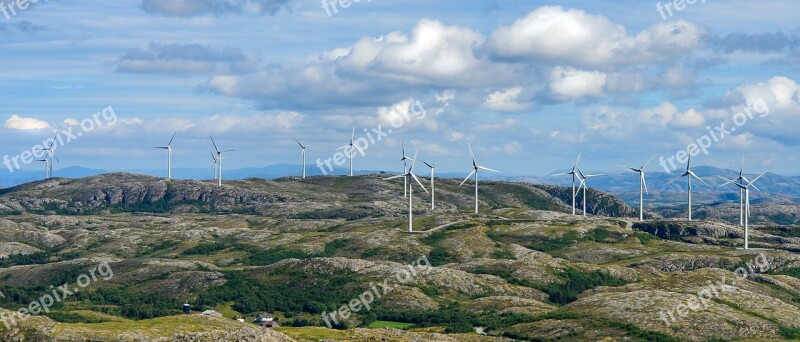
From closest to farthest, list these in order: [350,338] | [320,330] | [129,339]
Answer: [129,339]
[350,338]
[320,330]

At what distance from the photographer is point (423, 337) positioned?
189 metres

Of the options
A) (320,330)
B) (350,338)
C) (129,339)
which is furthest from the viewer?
(320,330)

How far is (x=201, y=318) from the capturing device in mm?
193125

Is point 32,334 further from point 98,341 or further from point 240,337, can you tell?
point 240,337

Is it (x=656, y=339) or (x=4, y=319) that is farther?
(x=656, y=339)

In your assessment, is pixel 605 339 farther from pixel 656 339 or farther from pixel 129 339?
pixel 129 339

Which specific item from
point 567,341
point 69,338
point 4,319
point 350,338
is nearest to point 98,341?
point 69,338

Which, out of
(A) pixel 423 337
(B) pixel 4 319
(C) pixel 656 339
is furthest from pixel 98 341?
(C) pixel 656 339

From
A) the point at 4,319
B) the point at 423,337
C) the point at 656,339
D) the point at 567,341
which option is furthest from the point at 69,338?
the point at 656,339

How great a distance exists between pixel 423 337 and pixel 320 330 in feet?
68.5

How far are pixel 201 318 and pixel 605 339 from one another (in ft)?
263

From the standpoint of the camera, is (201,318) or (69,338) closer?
(69,338)

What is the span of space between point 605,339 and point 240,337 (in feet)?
242

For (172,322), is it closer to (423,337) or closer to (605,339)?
(423,337)
